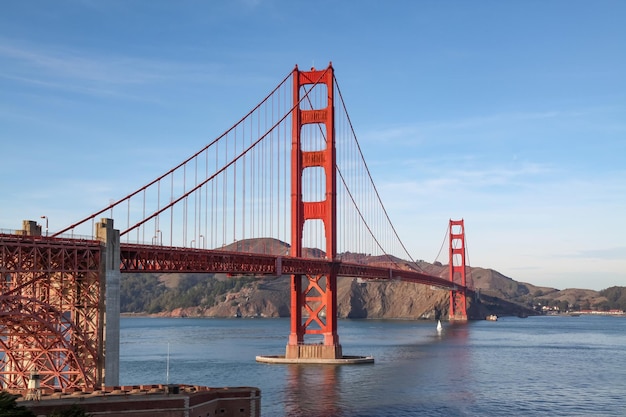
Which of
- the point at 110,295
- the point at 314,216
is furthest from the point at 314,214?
the point at 110,295

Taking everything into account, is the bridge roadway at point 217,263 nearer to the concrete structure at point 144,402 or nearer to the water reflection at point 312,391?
the water reflection at point 312,391

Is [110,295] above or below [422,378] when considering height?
above

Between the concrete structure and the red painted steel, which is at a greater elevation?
the red painted steel

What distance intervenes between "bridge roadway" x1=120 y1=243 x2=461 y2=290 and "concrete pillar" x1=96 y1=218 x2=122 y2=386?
9.78 feet

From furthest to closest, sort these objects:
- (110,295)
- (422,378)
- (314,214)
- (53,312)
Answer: (314,214) < (422,378) < (110,295) < (53,312)

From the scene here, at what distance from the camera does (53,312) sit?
163 ft

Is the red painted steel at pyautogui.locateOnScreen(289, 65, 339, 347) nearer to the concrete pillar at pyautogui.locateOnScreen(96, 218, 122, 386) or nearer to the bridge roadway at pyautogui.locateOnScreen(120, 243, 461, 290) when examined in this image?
the bridge roadway at pyautogui.locateOnScreen(120, 243, 461, 290)

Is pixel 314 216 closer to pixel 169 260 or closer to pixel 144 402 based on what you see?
pixel 169 260

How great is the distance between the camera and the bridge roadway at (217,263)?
57062mm

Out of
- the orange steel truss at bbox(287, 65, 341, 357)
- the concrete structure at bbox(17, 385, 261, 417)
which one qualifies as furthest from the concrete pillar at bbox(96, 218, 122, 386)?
the orange steel truss at bbox(287, 65, 341, 357)

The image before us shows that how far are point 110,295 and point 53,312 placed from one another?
356 centimetres

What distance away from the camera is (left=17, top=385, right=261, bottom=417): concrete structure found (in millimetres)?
41219

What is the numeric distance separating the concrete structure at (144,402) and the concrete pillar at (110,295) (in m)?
4.72

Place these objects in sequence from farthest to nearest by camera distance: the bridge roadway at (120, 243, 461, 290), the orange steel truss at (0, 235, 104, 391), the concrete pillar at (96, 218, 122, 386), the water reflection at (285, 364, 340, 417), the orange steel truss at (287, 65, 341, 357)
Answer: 1. the orange steel truss at (287, 65, 341, 357)
2. the bridge roadway at (120, 243, 461, 290)
3. the water reflection at (285, 364, 340, 417)
4. the concrete pillar at (96, 218, 122, 386)
5. the orange steel truss at (0, 235, 104, 391)
